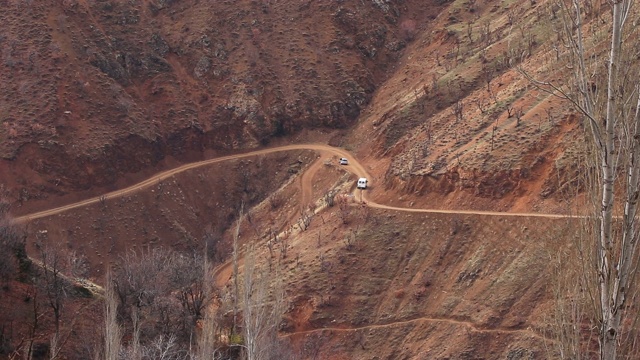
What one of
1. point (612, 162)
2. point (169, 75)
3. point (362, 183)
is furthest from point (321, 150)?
point (612, 162)

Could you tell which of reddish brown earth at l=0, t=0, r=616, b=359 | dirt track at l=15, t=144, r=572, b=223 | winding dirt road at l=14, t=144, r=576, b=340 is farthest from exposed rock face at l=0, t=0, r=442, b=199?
winding dirt road at l=14, t=144, r=576, b=340

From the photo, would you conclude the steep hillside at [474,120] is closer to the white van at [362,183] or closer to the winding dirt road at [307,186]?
the winding dirt road at [307,186]

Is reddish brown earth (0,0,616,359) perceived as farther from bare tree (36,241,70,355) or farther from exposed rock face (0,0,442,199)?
bare tree (36,241,70,355)

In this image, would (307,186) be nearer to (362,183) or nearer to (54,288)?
(362,183)

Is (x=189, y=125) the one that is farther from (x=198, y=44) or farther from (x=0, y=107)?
(x=0, y=107)

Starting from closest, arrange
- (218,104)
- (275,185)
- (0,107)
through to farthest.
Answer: (0,107)
(275,185)
(218,104)

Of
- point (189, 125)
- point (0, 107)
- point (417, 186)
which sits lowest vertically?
point (417, 186)

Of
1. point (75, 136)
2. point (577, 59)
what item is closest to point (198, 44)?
point (75, 136)
